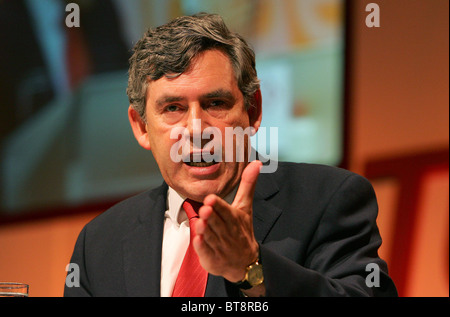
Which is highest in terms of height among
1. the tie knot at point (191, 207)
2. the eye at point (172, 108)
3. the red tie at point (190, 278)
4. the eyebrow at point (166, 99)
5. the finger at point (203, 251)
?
the eyebrow at point (166, 99)

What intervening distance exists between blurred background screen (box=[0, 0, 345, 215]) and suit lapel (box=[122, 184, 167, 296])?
1.38 metres

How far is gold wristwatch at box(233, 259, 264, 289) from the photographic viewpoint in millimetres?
1256

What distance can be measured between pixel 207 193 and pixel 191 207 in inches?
3.7

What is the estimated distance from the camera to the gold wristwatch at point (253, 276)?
4.12 feet

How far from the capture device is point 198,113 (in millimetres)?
1571

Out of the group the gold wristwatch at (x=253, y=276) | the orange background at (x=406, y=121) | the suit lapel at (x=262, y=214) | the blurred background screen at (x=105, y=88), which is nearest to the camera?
the gold wristwatch at (x=253, y=276)

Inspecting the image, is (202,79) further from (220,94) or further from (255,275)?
A: (255,275)

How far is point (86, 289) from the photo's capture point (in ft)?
5.70

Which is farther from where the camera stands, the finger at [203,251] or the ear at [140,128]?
the ear at [140,128]

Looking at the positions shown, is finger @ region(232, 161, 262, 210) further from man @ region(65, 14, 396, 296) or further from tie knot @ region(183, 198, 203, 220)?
tie knot @ region(183, 198, 203, 220)

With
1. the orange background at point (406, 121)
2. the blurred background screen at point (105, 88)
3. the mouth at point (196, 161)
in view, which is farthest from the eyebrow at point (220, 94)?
the orange background at point (406, 121)

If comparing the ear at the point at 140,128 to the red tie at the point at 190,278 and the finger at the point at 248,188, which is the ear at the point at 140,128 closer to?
the red tie at the point at 190,278

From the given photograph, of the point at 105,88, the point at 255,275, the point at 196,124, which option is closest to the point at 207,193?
the point at 196,124

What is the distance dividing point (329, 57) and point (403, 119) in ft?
1.53
